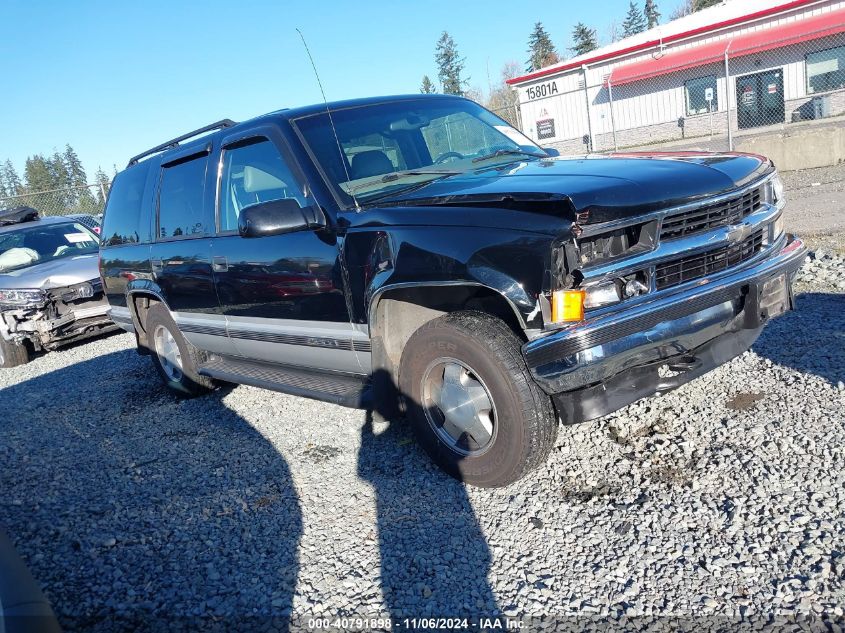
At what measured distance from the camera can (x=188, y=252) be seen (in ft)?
16.0

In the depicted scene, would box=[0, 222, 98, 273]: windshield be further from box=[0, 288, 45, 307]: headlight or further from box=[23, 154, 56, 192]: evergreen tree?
box=[23, 154, 56, 192]: evergreen tree

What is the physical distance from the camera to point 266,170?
4.18 m

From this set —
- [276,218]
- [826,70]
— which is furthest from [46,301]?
[826,70]

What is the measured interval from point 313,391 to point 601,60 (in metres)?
27.0

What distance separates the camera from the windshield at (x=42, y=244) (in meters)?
9.16

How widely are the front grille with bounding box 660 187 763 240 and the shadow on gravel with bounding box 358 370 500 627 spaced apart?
1.60 m

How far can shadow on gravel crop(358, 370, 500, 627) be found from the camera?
2.60 m

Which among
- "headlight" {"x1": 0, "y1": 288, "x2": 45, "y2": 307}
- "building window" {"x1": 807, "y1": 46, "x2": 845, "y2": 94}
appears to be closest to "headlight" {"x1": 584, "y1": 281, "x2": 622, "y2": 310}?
"headlight" {"x1": 0, "y1": 288, "x2": 45, "y2": 307}

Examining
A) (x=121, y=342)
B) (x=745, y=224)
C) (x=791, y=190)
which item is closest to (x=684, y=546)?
(x=745, y=224)

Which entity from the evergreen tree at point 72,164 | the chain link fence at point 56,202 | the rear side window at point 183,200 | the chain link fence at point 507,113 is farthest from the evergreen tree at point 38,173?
the rear side window at point 183,200

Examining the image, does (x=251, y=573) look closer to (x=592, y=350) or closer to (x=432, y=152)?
(x=592, y=350)

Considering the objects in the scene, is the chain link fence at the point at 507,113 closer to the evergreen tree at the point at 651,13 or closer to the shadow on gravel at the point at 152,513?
the shadow on gravel at the point at 152,513

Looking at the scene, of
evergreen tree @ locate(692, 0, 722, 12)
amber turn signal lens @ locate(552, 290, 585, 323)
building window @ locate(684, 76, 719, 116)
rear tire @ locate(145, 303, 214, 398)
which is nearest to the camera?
amber turn signal lens @ locate(552, 290, 585, 323)

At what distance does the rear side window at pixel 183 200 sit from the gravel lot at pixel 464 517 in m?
1.53
